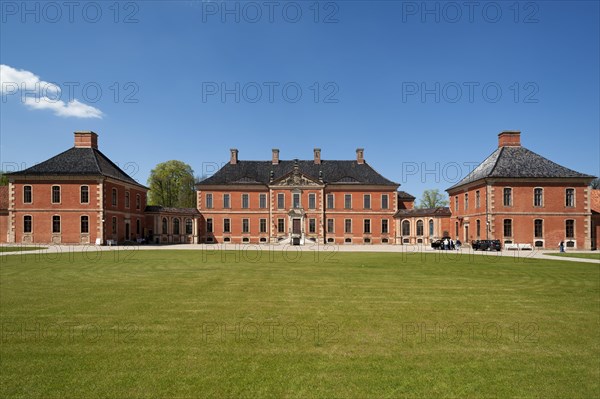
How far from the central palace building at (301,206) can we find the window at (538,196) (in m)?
0.10

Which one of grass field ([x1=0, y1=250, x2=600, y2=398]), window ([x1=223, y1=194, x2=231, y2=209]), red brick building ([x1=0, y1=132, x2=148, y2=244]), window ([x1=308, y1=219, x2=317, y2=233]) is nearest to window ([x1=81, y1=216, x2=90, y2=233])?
red brick building ([x1=0, y1=132, x2=148, y2=244])

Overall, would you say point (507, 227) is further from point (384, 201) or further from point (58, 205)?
point (58, 205)

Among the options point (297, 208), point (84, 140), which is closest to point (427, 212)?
point (297, 208)

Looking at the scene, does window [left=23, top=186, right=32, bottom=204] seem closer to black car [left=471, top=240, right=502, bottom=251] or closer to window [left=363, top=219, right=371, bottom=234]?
window [left=363, top=219, right=371, bottom=234]

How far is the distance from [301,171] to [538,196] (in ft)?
83.3

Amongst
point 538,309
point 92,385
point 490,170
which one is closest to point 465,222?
point 490,170

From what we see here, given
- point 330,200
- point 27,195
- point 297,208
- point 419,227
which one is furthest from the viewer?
point 330,200

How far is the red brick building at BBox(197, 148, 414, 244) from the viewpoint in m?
45.7

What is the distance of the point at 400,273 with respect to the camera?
51.1 feet

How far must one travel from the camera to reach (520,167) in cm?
3597

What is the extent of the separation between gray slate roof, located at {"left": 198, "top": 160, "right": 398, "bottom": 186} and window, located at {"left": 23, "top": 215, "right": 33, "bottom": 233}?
1751 cm

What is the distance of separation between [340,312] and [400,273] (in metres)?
7.74

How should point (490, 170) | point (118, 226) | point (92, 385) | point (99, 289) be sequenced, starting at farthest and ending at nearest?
1. point (118, 226)
2. point (490, 170)
3. point (99, 289)
4. point (92, 385)

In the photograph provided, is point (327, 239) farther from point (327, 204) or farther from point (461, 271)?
point (461, 271)
